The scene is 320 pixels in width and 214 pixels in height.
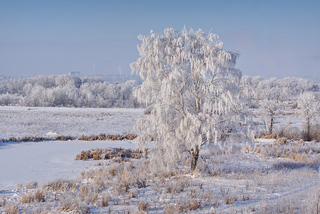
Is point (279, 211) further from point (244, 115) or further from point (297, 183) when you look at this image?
point (244, 115)

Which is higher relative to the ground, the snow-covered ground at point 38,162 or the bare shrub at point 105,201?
the bare shrub at point 105,201

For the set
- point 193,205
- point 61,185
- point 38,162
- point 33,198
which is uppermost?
point 193,205

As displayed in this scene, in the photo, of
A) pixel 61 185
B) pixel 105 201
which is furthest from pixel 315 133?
pixel 61 185

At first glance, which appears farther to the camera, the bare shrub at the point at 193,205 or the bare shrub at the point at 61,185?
the bare shrub at the point at 61,185

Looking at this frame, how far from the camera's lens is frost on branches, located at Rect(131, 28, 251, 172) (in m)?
8.06

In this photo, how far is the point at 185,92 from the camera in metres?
8.64

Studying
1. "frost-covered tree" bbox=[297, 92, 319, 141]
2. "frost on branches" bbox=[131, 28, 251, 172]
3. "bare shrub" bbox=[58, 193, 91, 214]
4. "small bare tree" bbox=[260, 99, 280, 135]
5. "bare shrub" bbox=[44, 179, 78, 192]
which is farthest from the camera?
"small bare tree" bbox=[260, 99, 280, 135]

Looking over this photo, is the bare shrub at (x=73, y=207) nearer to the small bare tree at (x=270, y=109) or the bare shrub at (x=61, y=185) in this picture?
the bare shrub at (x=61, y=185)

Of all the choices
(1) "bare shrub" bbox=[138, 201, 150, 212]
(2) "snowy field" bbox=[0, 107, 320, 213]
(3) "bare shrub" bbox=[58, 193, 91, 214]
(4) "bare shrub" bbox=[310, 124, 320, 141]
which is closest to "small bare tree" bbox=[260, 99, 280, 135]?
(4) "bare shrub" bbox=[310, 124, 320, 141]

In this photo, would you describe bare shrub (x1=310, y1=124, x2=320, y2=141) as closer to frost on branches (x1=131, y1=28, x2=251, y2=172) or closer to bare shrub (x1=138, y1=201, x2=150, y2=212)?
frost on branches (x1=131, y1=28, x2=251, y2=172)

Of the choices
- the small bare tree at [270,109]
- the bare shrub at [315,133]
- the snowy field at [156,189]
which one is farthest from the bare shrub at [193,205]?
the small bare tree at [270,109]

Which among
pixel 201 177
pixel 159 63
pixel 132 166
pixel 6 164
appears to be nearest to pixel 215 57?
pixel 159 63

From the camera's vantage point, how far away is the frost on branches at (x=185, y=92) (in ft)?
26.5

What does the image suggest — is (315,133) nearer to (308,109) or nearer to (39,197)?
(308,109)
